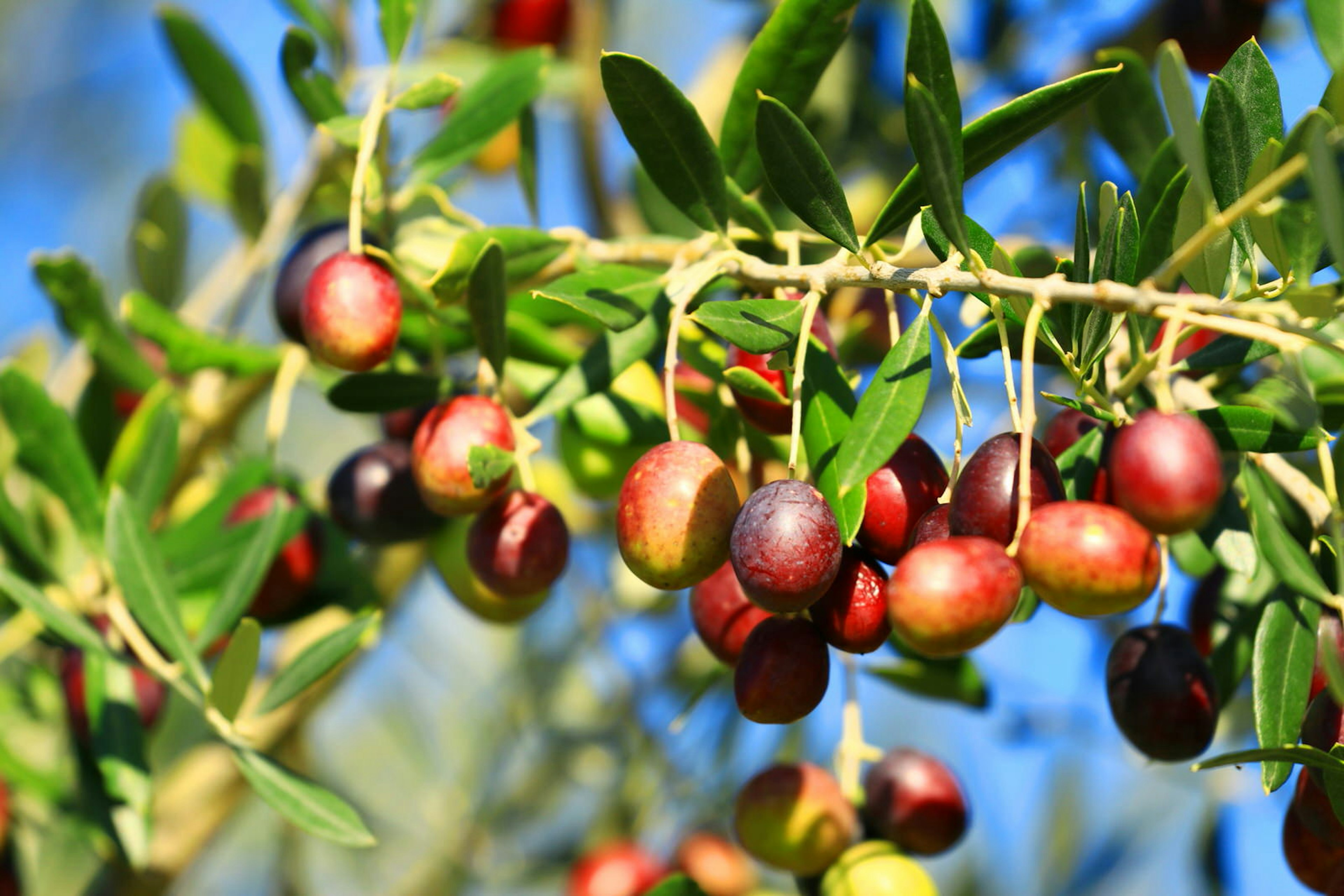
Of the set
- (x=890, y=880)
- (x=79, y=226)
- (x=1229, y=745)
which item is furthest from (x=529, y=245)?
(x=79, y=226)

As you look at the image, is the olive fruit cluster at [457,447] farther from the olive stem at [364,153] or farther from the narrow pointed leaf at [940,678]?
the narrow pointed leaf at [940,678]

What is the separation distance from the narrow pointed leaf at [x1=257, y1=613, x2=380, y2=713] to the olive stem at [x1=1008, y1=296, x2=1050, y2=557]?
28.3 inches

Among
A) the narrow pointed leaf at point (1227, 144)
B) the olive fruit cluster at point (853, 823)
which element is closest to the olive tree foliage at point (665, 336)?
the narrow pointed leaf at point (1227, 144)

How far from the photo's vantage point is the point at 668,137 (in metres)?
1.05

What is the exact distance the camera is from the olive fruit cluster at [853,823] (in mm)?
1375

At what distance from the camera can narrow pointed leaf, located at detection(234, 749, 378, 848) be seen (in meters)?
1.16

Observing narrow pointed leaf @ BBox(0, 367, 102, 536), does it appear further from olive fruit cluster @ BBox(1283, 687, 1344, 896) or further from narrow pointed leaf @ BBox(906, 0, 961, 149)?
olive fruit cluster @ BBox(1283, 687, 1344, 896)

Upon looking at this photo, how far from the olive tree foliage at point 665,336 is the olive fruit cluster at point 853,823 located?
0.46 feet

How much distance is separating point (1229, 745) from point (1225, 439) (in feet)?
4.92

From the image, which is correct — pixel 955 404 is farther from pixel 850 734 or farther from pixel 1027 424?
pixel 850 734

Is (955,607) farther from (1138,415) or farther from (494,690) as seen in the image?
(494,690)

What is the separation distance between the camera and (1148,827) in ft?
9.45

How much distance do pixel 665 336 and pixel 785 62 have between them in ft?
1.02

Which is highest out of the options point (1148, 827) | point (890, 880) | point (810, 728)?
point (890, 880)
